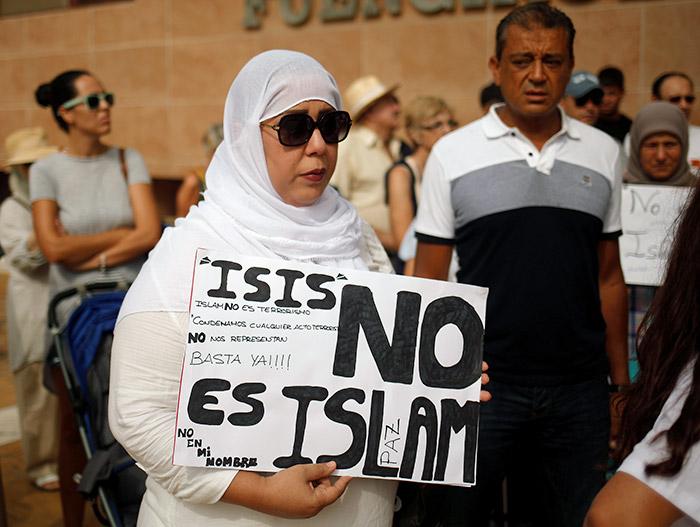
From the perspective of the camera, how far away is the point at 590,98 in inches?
212

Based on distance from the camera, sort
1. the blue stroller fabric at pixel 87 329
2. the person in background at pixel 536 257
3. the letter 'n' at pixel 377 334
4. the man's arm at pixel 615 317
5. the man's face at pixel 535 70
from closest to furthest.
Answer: the letter 'n' at pixel 377 334 → the person in background at pixel 536 257 → the man's face at pixel 535 70 → the man's arm at pixel 615 317 → the blue stroller fabric at pixel 87 329

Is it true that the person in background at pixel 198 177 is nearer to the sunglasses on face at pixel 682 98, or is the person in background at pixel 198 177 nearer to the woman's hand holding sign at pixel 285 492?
the sunglasses on face at pixel 682 98

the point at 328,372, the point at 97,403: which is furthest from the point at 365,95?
the point at 328,372

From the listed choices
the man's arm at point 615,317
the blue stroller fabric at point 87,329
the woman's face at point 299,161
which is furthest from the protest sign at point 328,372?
the blue stroller fabric at point 87,329

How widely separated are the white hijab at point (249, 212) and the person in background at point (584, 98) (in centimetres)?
342

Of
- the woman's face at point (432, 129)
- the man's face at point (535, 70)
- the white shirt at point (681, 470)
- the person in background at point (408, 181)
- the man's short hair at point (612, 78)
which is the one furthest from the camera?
the man's short hair at point (612, 78)

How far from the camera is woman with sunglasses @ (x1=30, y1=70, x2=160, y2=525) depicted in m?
4.39

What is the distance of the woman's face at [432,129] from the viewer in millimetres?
5828

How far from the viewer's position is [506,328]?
9.75 ft

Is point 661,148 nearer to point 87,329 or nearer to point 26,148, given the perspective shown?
point 87,329

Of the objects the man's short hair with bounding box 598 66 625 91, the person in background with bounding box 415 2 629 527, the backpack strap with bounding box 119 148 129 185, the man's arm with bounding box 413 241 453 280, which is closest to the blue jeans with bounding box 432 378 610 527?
the person in background with bounding box 415 2 629 527

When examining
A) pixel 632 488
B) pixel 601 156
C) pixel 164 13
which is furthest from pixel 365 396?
pixel 164 13

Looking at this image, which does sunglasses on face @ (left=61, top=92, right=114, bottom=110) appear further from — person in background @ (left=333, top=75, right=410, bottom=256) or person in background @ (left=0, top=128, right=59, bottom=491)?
person in background @ (left=333, top=75, right=410, bottom=256)

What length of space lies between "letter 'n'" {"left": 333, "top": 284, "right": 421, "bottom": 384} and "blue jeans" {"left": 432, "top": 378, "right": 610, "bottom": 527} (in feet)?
2.95
